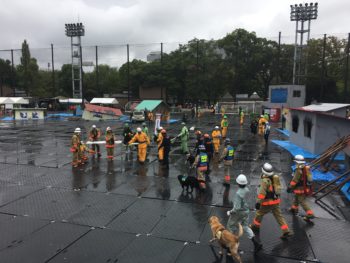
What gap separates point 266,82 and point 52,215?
5868 centimetres

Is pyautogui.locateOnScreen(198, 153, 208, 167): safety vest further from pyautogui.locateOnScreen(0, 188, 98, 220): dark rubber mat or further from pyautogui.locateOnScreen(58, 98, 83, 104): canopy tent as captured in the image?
pyautogui.locateOnScreen(58, 98, 83, 104): canopy tent

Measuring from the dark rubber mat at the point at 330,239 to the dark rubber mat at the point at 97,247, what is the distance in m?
3.91

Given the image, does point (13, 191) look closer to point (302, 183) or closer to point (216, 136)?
point (302, 183)

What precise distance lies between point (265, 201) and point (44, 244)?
477 cm

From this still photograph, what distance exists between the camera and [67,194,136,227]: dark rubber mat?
23.6 feet

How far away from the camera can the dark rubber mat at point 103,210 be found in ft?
23.6

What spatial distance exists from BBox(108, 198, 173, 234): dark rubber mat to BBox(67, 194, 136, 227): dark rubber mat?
0.22 metres

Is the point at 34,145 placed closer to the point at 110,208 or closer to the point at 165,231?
the point at 110,208

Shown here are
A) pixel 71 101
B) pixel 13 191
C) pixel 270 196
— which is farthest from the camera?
pixel 71 101

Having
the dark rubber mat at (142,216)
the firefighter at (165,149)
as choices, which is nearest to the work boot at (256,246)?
the dark rubber mat at (142,216)

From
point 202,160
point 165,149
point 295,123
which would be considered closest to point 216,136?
point 165,149

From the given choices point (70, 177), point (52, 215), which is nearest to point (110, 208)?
point (52, 215)

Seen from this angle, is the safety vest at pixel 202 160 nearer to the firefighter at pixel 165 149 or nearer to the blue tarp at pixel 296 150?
the firefighter at pixel 165 149

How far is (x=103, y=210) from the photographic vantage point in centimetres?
788
